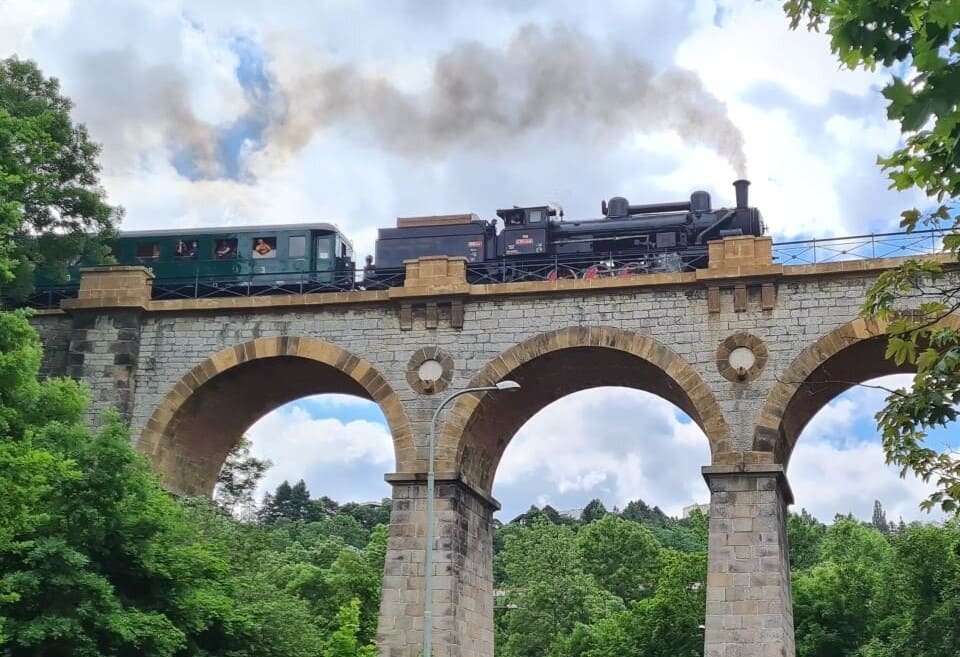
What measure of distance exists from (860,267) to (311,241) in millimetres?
14750

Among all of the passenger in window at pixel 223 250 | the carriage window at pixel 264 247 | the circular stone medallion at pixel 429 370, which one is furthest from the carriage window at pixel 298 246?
the circular stone medallion at pixel 429 370

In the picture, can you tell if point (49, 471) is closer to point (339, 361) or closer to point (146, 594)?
point (146, 594)

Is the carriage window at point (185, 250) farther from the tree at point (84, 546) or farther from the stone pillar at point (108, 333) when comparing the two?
the tree at point (84, 546)

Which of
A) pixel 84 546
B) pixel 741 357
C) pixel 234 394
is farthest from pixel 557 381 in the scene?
pixel 84 546

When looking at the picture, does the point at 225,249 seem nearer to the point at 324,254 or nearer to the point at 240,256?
the point at 240,256

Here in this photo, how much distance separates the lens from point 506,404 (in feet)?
90.2

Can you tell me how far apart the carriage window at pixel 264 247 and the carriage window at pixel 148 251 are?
2982 millimetres

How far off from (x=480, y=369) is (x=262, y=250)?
→ 28.6 feet

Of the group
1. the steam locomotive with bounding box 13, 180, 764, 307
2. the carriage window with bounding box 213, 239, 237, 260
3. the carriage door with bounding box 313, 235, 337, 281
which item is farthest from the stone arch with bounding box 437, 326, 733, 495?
the carriage window with bounding box 213, 239, 237, 260

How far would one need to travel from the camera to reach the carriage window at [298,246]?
3177cm

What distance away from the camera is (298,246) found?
31.9 metres

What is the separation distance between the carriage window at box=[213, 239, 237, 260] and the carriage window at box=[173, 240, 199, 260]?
61cm

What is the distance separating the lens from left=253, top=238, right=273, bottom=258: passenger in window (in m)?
31.9

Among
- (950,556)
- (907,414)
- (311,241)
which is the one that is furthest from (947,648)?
(907,414)
